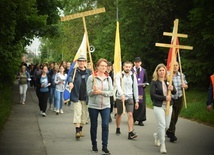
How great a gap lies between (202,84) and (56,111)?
34.9 feet

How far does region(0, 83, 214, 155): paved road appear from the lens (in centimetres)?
833

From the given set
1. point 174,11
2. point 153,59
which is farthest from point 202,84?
point 153,59

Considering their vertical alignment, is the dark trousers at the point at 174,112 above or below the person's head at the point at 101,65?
below

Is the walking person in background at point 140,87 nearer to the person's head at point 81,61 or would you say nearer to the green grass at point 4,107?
the person's head at point 81,61

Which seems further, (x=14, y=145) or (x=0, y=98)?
(x=0, y=98)

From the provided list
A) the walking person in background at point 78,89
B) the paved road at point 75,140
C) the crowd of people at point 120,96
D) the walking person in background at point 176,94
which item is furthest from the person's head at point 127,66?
the paved road at point 75,140

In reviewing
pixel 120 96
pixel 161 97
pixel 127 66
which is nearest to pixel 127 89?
pixel 120 96

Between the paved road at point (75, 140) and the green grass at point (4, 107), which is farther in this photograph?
the green grass at point (4, 107)

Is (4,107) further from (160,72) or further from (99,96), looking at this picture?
(160,72)

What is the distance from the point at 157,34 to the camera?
29.5 meters

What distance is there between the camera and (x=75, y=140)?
9.56m

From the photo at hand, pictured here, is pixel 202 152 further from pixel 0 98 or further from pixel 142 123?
pixel 0 98

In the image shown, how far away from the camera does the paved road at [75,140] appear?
833 centimetres

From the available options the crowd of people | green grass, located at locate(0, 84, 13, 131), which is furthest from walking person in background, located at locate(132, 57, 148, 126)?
green grass, located at locate(0, 84, 13, 131)
